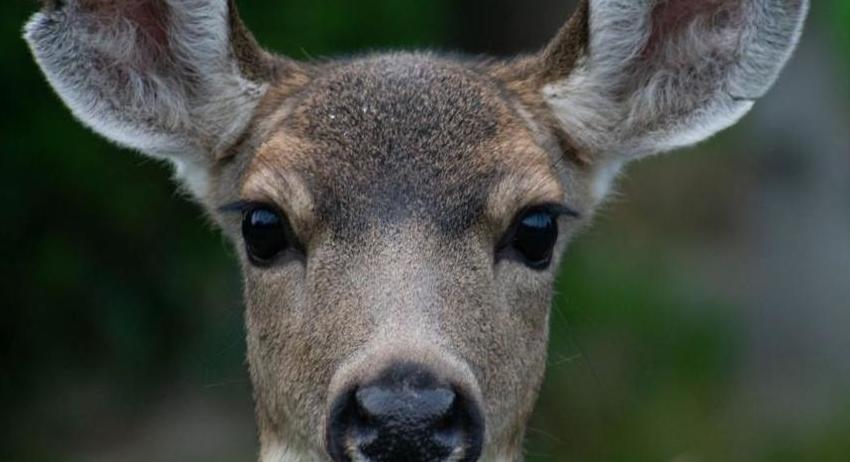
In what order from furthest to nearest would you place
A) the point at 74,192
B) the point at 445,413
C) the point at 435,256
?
the point at 74,192 < the point at 435,256 < the point at 445,413

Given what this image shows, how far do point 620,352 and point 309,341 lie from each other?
7020mm

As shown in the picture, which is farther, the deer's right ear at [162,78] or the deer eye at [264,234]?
the deer's right ear at [162,78]

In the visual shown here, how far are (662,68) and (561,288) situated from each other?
5460 millimetres

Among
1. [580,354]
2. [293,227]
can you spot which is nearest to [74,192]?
[580,354]

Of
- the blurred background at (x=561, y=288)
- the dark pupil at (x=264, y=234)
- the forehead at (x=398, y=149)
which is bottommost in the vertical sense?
the blurred background at (x=561, y=288)

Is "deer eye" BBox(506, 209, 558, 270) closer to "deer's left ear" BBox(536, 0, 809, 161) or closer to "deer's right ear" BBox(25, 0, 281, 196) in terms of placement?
"deer's left ear" BBox(536, 0, 809, 161)

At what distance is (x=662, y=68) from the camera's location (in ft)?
28.8

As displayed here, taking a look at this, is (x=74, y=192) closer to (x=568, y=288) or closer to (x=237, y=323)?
(x=237, y=323)

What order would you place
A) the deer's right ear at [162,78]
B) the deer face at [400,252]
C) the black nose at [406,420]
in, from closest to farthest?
the black nose at [406,420] → the deer face at [400,252] → the deer's right ear at [162,78]

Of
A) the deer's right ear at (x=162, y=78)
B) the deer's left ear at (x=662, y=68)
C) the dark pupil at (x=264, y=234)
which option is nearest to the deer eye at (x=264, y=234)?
the dark pupil at (x=264, y=234)

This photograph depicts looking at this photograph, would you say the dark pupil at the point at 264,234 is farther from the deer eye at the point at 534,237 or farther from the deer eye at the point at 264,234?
the deer eye at the point at 534,237

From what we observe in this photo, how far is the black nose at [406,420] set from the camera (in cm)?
706

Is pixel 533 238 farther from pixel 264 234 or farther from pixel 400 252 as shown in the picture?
pixel 264 234

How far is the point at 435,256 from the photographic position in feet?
25.2
